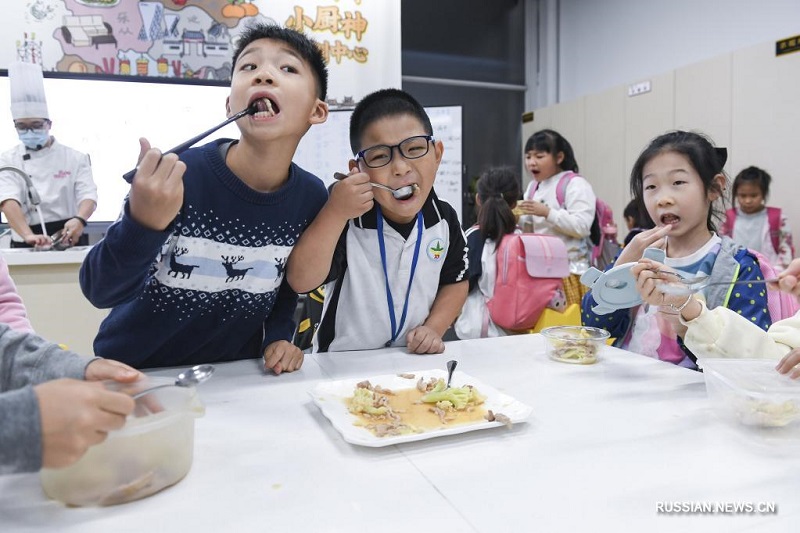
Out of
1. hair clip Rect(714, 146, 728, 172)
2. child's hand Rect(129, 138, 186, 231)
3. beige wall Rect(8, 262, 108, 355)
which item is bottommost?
beige wall Rect(8, 262, 108, 355)

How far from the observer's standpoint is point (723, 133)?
12.3 ft

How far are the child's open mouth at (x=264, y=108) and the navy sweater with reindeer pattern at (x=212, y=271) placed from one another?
151 millimetres

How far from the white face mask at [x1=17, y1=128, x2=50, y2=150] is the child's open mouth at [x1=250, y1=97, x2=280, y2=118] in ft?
7.91

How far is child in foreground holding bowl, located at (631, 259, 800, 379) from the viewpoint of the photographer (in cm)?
102

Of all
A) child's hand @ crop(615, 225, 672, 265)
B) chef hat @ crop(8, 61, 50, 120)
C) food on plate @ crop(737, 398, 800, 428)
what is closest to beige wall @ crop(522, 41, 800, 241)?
child's hand @ crop(615, 225, 672, 265)

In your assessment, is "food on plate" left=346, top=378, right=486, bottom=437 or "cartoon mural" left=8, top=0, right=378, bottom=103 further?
"cartoon mural" left=8, top=0, right=378, bottom=103

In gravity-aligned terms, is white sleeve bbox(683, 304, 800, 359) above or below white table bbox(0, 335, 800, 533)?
above

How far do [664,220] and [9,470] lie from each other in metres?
1.33

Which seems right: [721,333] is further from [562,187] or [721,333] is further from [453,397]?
[562,187]

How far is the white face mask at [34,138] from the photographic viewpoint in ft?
9.43

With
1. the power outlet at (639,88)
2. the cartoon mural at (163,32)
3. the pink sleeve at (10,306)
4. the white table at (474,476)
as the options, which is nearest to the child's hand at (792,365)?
the white table at (474,476)

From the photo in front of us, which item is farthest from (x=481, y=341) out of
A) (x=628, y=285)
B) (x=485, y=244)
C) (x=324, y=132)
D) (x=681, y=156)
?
(x=324, y=132)

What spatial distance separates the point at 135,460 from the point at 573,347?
86 cm

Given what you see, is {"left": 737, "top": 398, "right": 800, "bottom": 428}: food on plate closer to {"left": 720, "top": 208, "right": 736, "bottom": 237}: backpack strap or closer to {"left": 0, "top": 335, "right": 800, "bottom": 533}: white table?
{"left": 0, "top": 335, "right": 800, "bottom": 533}: white table
